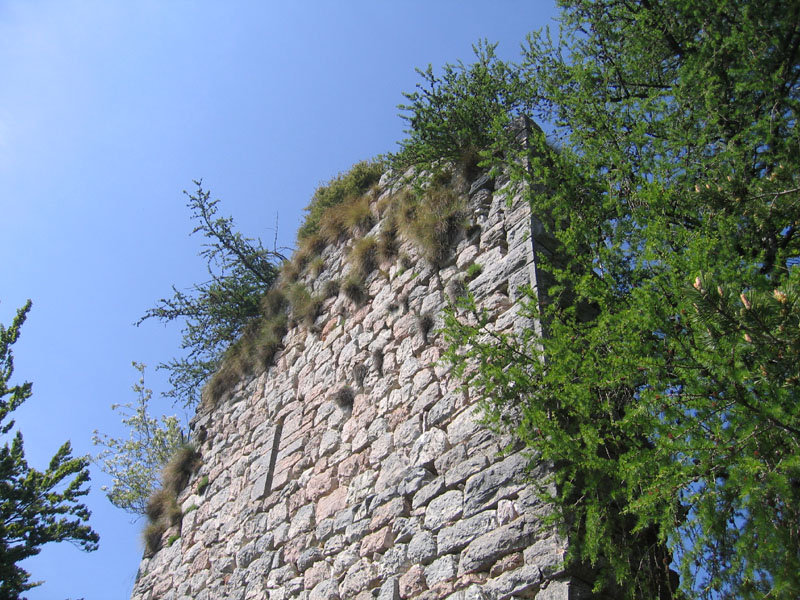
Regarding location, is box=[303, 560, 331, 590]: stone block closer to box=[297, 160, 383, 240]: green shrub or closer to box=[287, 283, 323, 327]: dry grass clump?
box=[287, 283, 323, 327]: dry grass clump

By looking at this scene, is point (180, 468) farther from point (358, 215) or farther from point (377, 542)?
point (377, 542)

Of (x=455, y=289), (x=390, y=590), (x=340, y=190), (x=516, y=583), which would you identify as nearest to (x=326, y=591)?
(x=390, y=590)

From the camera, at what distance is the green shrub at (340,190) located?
683 cm

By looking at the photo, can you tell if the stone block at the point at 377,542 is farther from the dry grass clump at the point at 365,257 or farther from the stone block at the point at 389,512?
the dry grass clump at the point at 365,257

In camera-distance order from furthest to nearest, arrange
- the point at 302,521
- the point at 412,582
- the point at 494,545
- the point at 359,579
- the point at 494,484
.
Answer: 1. the point at 302,521
2. the point at 359,579
3. the point at 412,582
4. the point at 494,484
5. the point at 494,545

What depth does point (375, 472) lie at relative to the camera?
4.22 m

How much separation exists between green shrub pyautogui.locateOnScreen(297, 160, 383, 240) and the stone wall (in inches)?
32.7

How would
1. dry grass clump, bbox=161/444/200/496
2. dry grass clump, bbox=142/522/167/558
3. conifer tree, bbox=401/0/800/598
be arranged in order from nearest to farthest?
conifer tree, bbox=401/0/800/598 → dry grass clump, bbox=142/522/167/558 → dry grass clump, bbox=161/444/200/496

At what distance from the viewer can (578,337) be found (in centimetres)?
310

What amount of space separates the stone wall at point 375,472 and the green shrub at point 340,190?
0.83m

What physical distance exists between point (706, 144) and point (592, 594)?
225 cm

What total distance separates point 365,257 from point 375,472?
6.55ft

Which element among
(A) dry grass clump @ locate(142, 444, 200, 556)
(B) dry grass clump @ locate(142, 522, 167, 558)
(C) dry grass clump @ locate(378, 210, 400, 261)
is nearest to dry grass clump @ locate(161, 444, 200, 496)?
(A) dry grass clump @ locate(142, 444, 200, 556)

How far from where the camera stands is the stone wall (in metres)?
3.32
